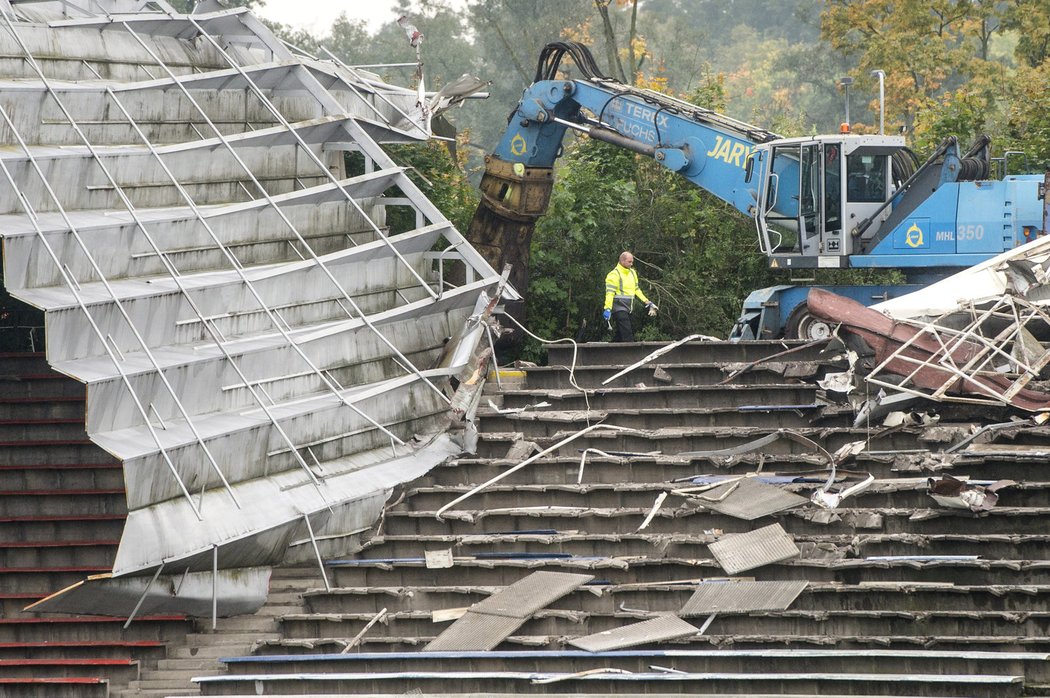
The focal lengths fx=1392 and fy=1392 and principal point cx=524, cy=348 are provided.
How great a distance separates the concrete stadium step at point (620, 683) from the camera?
13.0 meters

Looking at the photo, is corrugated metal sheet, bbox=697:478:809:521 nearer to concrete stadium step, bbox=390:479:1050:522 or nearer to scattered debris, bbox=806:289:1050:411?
concrete stadium step, bbox=390:479:1050:522

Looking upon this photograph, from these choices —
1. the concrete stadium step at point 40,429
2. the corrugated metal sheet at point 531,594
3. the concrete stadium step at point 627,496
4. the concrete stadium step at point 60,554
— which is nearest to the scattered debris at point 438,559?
the corrugated metal sheet at point 531,594

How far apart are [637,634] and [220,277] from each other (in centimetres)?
812

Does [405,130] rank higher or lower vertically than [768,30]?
lower

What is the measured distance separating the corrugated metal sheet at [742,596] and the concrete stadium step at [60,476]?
8.61m

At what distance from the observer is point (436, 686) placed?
1406cm

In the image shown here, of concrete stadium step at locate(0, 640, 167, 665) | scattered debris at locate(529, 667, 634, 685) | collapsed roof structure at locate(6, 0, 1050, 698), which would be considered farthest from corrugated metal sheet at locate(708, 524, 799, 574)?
concrete stadium step at locate(0, 640, 167, 665)

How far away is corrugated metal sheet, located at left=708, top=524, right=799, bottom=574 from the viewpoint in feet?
50.5

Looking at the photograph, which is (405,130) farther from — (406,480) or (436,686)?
(436,686)

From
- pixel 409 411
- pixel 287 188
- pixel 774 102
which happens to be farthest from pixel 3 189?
pixel 774 102

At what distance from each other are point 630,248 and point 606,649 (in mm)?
14038

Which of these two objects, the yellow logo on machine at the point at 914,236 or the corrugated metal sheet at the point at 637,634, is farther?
the yellow logo on machine at the point at 914,236

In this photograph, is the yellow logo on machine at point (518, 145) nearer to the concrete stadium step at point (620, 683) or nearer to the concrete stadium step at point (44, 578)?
the concrete stadium step at point (44, 578)

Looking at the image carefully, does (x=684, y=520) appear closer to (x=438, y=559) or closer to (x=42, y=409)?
(x=438, y=559)
